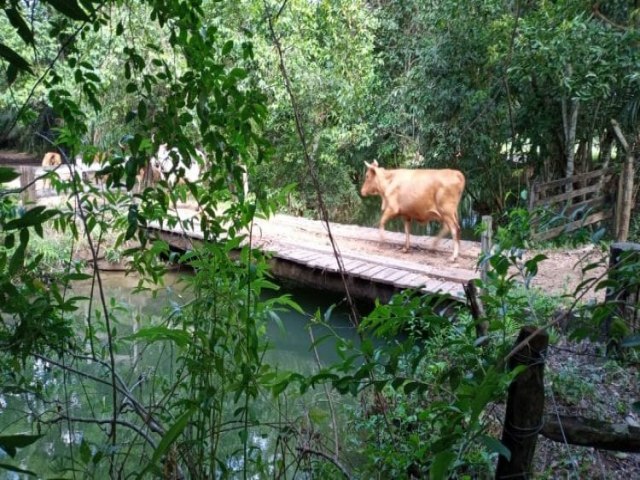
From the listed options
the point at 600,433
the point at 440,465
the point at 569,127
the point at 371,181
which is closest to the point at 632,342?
the point at 440,465

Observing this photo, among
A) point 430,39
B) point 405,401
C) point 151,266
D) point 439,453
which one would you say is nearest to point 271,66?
point 430,39

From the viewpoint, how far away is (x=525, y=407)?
138cm

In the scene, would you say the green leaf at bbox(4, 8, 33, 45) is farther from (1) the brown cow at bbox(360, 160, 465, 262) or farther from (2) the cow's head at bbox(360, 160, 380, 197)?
(2) the cow's head at bbox(360, 160, 380, 197)

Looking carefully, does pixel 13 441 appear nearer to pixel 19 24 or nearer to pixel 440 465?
pixel 19 24

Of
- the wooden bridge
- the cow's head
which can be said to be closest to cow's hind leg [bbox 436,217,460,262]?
the wooden bridge

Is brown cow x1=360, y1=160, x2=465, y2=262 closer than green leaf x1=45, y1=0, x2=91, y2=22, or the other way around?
green leaf x1=45, y1=0, x2=91, y2=22

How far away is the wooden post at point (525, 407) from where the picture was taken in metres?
1.34

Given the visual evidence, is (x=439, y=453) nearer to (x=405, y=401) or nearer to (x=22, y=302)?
(x=22, y=302)

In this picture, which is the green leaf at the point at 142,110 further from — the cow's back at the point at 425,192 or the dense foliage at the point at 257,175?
the cow's back at the point at 425,192

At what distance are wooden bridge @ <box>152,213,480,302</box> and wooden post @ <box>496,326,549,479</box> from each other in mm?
3573

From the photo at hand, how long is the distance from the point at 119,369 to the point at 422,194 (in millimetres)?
4661

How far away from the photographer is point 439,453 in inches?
38.5

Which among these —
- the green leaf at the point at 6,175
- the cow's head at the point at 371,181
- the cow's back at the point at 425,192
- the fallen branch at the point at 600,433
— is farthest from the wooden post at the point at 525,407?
the cow's head at the point at 371,181

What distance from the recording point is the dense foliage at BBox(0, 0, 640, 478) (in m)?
1.30
